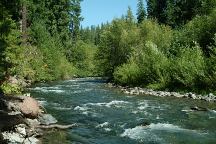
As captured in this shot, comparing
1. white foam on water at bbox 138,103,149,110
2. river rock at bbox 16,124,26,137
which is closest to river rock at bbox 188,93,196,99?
white foam on water at bbox 138,103,149,110

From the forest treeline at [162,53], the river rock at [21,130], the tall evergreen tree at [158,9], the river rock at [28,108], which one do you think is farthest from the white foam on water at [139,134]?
the tall evergreen tree at [158,9]

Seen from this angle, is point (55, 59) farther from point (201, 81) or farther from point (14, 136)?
point (14, 136)

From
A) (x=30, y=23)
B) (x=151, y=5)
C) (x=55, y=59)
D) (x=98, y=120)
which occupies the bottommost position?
(x=98, y=120)

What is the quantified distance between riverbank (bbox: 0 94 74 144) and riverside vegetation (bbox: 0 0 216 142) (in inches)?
132

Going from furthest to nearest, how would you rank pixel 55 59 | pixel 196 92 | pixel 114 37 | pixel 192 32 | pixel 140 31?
pixel 55 59 → pixel 114 37 → pixel 140 31 → pixel 192 32 → pixel 196 92

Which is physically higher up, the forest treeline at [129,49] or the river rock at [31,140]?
the forest treeline at [129,49]

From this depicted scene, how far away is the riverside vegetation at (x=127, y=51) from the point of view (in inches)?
1276

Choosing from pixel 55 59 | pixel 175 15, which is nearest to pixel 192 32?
pixel 55 59

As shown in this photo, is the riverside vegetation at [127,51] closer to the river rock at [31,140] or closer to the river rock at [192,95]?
the river rock at [192,95]

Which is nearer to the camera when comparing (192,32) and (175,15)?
(192,32)

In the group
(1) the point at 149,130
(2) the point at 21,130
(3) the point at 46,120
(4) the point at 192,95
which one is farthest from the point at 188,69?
(2) the point at 21,130

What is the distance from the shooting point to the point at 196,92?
37.3 metres

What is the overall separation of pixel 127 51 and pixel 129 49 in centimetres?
54

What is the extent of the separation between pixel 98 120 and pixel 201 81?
53.9 feet
